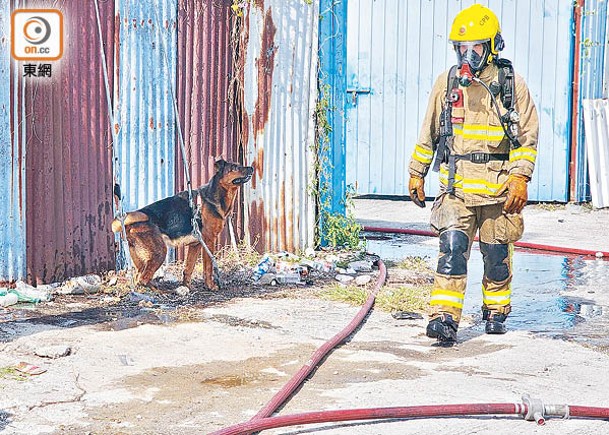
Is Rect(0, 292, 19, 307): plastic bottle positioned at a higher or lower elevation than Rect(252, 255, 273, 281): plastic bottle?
lower

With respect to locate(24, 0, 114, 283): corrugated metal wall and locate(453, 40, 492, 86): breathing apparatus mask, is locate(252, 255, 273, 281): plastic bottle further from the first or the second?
locate(453, 40, 492, 86): breathing apparatus mask

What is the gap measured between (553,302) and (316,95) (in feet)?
8.96

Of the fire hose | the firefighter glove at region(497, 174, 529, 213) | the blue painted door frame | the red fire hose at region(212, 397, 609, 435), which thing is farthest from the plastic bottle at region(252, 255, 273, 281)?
the blue painted door frame

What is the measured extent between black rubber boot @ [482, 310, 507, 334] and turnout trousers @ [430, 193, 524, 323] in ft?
0.09

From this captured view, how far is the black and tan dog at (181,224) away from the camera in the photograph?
7.72 meters

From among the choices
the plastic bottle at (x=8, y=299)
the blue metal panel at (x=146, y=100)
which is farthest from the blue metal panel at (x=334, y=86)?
the plastic bottle at (x=8, y=299)

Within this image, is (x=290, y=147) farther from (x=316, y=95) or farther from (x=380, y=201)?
(x=380, y=201)

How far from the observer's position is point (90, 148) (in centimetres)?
770

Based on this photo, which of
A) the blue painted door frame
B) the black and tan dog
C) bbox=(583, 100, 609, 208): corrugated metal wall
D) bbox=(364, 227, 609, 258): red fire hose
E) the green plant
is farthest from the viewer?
the blue painted door frame

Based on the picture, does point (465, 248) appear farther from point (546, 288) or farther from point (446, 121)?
point (546, 288)

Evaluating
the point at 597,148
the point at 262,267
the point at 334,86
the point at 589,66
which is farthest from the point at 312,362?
the point at 589,66

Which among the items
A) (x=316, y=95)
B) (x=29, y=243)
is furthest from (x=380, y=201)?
(x=29, y=243)

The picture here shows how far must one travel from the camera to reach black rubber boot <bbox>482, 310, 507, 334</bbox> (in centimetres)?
665

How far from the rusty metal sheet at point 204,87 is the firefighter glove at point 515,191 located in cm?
288
